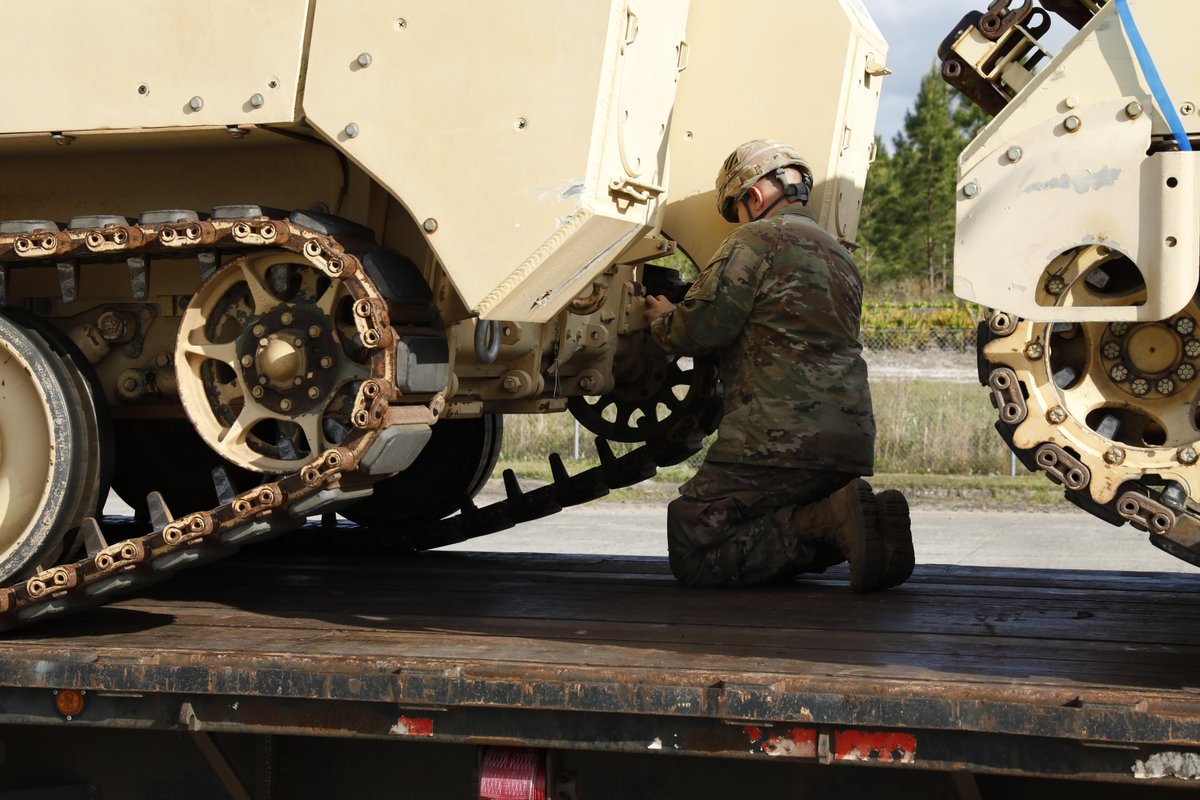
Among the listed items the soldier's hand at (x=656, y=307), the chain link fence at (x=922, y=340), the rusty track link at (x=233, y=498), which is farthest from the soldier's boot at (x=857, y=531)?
the chain link fence at (x=922, y=340)

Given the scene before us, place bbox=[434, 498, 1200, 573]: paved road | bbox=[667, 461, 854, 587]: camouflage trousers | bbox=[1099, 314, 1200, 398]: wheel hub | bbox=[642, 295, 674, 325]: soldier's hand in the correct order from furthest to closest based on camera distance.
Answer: bbox=[434, 498, 1200, 573]: paved road < bbox=[642, 295, 674, 325]: soldier's hand < bbox=[667, 461, 854, 587]: camouflage trousers < bbox=[1099, 314, 1200, 398]: wheel hub

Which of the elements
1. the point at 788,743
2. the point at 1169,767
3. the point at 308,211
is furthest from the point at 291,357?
the point at 1169,767

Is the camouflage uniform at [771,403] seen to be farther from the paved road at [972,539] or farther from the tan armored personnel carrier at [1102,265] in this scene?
the paved road at [972,539]

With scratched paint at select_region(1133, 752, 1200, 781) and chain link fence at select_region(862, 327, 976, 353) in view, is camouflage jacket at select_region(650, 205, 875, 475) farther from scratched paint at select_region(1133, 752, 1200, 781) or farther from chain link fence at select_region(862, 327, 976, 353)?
chain link fence at select_region(862, 327, 976, 353)

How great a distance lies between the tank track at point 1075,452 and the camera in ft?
11.7

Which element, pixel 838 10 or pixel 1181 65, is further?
pixel 838 10

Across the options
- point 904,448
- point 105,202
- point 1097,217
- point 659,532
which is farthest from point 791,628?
point 904,448

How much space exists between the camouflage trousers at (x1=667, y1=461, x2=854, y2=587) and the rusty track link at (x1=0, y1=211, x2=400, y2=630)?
1352 mm

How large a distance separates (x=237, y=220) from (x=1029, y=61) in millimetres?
2284

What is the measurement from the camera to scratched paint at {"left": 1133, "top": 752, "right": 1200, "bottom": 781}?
3115 mm

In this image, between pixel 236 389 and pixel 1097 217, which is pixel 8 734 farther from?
pixel 1097 217

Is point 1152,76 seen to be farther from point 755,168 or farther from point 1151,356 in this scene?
point 755,168

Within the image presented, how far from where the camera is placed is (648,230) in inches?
198

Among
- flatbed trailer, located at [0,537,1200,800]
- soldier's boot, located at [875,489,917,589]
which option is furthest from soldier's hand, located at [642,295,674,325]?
flatbed trailer, located at [0,537,1200,800]
